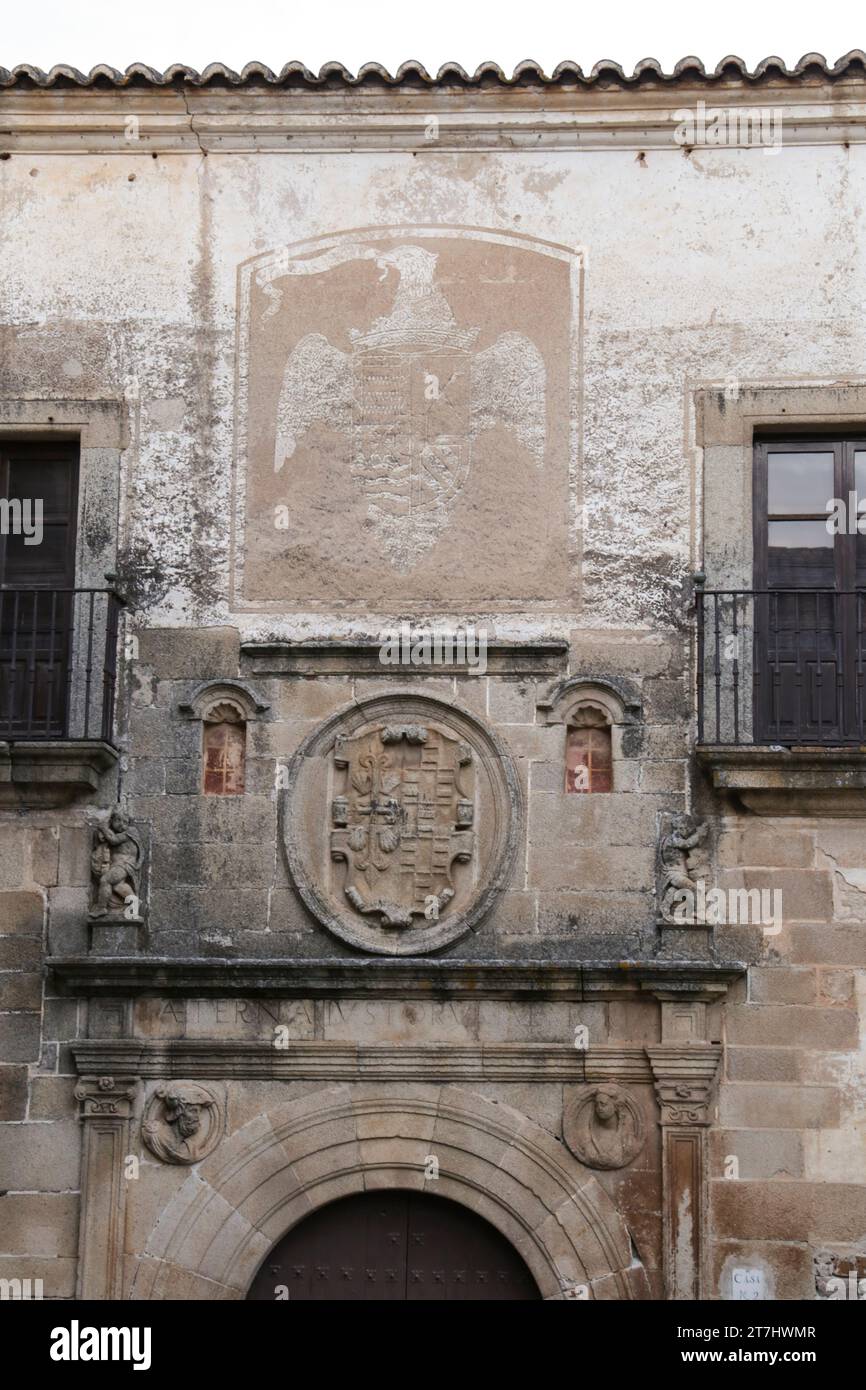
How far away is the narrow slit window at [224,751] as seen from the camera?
32.2 feet

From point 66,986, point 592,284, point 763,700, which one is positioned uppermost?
point 592,284

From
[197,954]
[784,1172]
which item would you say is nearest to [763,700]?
[784,1172]

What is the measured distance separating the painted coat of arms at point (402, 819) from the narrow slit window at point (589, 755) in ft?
1.49

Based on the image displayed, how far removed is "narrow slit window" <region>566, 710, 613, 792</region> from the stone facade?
0.04 metres

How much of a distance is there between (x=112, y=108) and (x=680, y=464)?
3.14 m

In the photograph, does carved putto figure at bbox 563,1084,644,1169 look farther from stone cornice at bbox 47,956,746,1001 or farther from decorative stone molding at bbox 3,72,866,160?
decorative stone molding at bbox 3,72,866,160

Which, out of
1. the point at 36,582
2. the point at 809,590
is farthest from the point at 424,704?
the point at 36,582

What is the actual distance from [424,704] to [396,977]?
3.96 feet

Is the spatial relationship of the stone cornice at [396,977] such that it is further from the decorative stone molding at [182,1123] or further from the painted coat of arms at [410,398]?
the painted coat of arms at [410,398]

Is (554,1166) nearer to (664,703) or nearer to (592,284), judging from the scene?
(664,703)

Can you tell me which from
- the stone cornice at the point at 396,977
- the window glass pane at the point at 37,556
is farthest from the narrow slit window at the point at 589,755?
the window glass pane at the point at 37,556

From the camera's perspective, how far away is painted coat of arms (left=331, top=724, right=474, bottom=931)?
9586 millimetres

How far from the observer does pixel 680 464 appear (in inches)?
394
